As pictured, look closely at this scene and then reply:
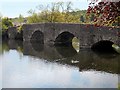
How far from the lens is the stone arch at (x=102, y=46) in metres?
26.1

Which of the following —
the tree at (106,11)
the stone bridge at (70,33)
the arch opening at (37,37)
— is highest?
the tree at (106,11)

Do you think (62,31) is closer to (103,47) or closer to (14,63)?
(103,47)

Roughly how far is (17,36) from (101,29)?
20490 millimetres

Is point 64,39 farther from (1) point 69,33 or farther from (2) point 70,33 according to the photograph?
(2) point 70,33

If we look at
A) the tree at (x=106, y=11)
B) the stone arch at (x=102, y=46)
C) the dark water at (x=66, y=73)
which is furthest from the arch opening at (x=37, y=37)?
the tree at (x=106, y=11)

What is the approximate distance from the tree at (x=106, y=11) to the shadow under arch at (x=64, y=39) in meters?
27.0

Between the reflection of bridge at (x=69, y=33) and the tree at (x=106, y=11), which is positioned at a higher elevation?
the tree at (x=106, y=11)

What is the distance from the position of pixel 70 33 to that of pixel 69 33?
0.80 metres

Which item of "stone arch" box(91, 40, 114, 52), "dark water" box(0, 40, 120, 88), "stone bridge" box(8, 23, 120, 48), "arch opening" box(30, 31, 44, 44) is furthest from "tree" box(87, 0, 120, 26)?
"arch opening" box(30, 31, 44, 44)

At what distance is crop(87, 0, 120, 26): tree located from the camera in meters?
3.92

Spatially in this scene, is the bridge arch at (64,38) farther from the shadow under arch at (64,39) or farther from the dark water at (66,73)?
the dark water at (66,73)

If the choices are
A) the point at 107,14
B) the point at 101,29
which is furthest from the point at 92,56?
the point at 107,14

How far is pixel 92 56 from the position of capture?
22438mm

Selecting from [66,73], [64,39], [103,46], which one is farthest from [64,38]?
[66,73]
